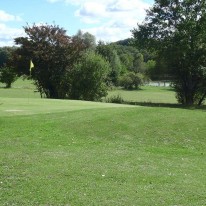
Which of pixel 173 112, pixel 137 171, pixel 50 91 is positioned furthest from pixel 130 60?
pixel 137 171

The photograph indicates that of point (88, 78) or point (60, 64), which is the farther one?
point (60, 64)

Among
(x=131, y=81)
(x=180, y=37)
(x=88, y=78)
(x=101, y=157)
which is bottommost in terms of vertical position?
(x=101, y=157)

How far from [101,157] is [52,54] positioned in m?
32.3

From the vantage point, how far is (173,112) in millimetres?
20266

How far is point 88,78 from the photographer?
42031 mm

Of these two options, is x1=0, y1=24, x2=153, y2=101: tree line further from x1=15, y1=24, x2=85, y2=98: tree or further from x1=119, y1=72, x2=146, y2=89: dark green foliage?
x1=119, y1=72, x2=146, y2=89: dark green foliage

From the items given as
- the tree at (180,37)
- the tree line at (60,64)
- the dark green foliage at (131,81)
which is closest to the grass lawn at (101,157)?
Result: the tree at (180,37)

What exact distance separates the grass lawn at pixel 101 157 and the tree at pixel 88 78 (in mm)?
21097

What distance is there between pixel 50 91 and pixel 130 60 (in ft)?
282

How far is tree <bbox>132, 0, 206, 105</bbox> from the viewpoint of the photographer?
3869cm

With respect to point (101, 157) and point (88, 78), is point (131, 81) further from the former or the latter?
point (101, 157)

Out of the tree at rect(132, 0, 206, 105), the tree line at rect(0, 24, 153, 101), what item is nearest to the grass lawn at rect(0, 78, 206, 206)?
the tree at rect(132, 0, 206, 105)

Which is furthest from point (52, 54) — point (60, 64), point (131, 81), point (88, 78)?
point (131, 81)

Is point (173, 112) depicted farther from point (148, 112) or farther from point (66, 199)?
point (66, 199)
